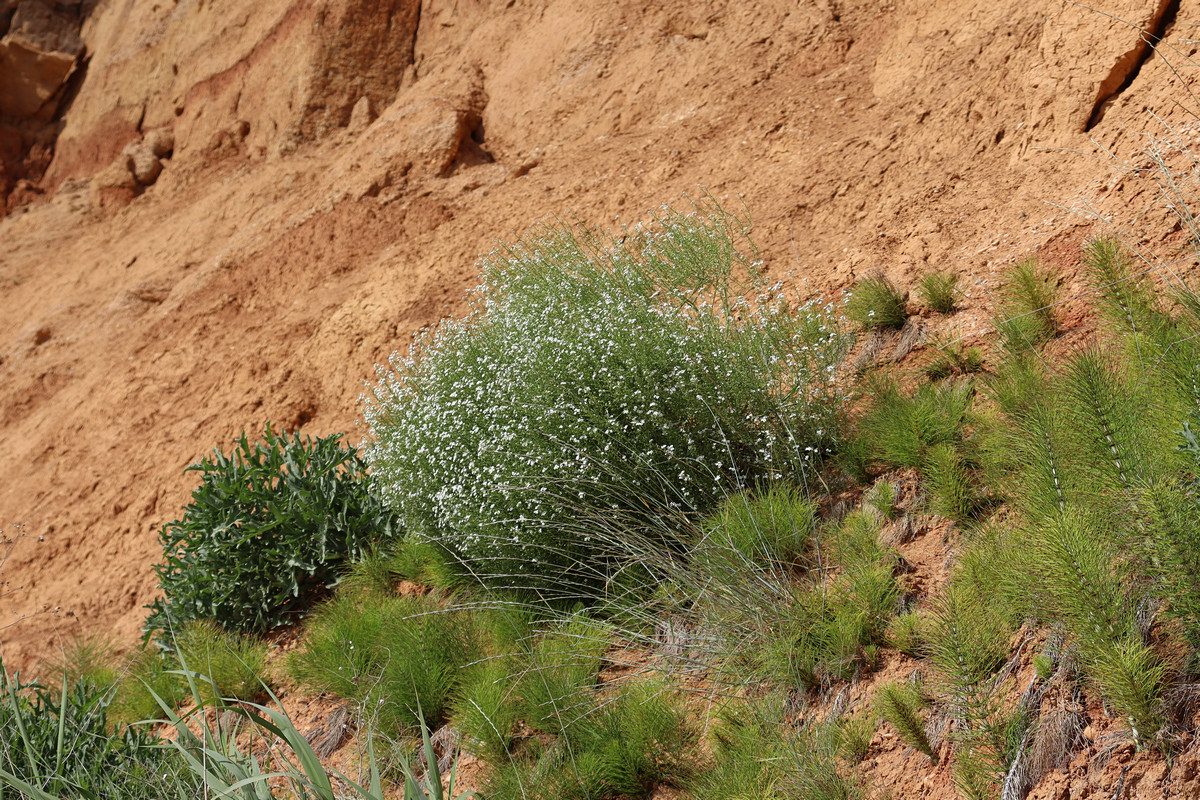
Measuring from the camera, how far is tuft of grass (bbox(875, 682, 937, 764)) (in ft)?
7.83

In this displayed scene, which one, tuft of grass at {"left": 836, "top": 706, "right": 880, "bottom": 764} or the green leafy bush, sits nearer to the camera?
tuft of grass at {"left": 836, "top": 706, "right": 880, "bottom": 764}

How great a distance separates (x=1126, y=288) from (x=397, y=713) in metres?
3.12

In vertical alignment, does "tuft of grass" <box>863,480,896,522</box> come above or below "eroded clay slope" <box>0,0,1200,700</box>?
below

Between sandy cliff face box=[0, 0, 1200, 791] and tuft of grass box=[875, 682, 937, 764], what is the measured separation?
231 centimetres

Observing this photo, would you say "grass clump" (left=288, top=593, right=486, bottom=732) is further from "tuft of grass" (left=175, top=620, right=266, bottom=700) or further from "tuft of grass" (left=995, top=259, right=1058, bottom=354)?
"tuft of grass" (left=995, top=259, right=1058, bottom=354)

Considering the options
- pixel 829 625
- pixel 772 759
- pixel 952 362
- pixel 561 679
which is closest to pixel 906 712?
pixel 772 759

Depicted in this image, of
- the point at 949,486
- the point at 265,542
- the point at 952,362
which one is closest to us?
the point at 949,486

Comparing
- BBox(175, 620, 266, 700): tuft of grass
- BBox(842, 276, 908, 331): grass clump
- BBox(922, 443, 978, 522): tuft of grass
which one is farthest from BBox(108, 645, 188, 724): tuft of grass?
BBox(842, 276, 908, 331): grass clump

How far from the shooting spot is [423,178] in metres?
7.94

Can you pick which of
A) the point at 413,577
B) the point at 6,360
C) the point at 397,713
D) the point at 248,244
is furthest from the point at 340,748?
the point at 6,360

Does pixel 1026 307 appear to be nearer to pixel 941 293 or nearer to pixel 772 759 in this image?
pixel 941 293

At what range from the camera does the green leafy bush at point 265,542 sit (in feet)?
16.0

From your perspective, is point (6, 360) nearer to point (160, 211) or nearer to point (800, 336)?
point (160, 211)

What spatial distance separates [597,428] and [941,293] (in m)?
1.75
